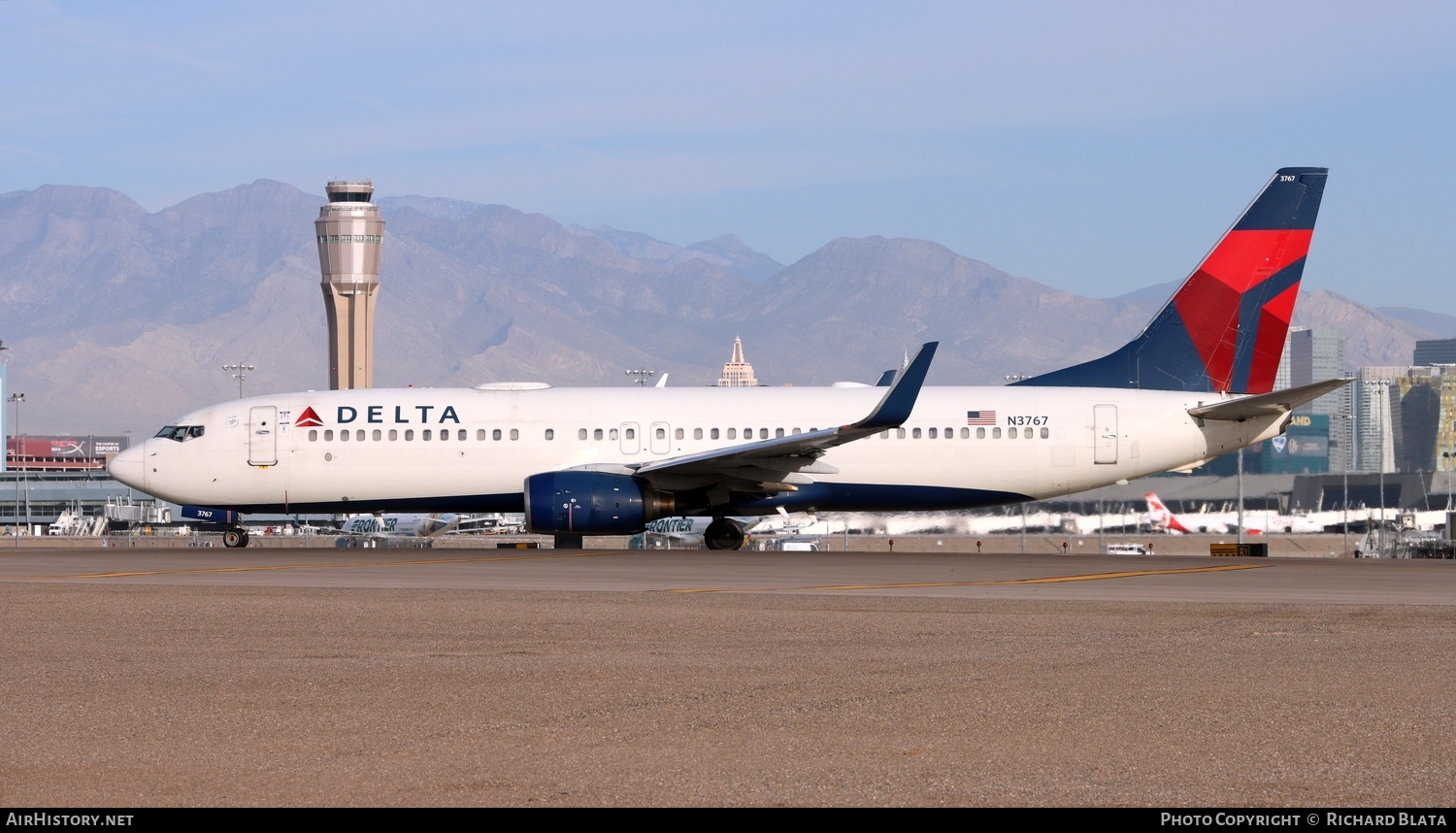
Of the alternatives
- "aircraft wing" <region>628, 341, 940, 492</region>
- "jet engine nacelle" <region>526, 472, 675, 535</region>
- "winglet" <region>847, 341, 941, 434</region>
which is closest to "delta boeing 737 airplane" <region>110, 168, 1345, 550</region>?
"aircraft wing" <region>628, 341, 940, 492</region>

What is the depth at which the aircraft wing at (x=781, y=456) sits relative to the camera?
97.0ft

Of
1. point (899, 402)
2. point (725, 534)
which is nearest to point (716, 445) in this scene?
point (725, 534)

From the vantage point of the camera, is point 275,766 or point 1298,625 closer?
point 275,766

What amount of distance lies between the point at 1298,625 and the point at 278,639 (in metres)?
9.94

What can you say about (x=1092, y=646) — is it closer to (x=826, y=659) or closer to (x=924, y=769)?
(x=826, y=659)

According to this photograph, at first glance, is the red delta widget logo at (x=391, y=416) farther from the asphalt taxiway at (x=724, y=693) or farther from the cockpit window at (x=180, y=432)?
the asphalt taxiway at (x=724, y=693)

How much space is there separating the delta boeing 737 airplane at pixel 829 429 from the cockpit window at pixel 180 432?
0.19 ft

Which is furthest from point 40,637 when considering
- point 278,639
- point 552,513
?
point 552,513

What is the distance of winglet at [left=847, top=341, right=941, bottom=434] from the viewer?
29.4 m

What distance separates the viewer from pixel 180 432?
3459cm

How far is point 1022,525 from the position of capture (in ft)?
180

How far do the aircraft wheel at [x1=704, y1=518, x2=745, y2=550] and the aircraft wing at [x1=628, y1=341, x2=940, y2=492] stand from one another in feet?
6.30
